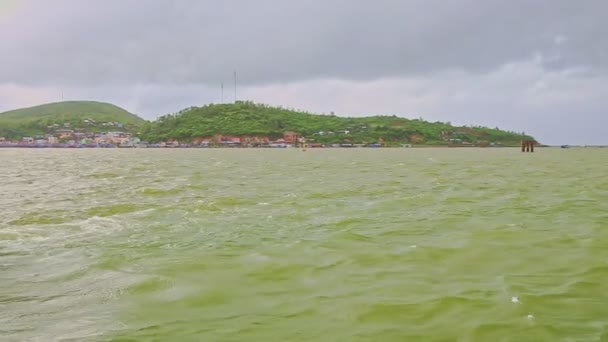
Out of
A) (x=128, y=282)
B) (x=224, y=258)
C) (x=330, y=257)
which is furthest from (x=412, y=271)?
(x=128, y=282)

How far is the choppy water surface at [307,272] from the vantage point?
5.95 meters

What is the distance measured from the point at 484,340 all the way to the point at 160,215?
39.0 feet

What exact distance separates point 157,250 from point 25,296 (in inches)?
125

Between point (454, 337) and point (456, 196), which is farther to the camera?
point (456, 196)

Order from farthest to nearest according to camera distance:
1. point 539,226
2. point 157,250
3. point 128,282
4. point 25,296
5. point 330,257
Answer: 1. point 539,226
2. point 157,250
3. point 330,257
4. point 128,282
5. point 25,296

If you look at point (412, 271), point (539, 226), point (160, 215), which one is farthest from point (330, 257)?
point (160, 215)

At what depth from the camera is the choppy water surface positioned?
595 centimetres

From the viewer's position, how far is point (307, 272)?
8.56 metres

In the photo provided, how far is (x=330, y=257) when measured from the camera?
9.65 metres

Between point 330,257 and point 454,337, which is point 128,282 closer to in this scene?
point 330,257

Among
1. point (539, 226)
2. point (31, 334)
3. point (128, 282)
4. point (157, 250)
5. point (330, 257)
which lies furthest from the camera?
point (539, 226)

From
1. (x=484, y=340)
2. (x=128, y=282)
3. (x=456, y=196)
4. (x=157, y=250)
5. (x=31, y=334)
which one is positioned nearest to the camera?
(x=484, y=340)

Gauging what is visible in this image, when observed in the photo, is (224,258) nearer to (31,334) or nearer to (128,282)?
(128,282)

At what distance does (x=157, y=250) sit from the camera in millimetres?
10500
